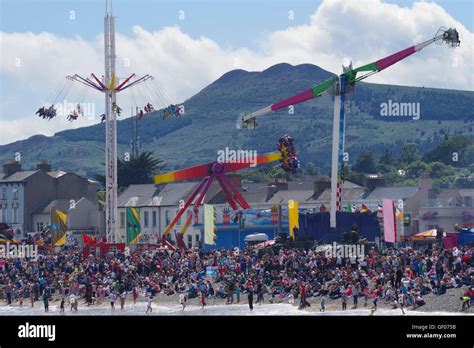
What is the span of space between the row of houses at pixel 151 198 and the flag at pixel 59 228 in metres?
14.7

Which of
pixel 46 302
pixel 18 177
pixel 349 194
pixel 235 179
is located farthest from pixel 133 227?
pixel 18 177

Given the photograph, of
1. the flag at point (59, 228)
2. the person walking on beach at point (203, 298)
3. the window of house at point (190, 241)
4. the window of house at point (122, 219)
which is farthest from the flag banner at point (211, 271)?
the window of house at point (122, 219)

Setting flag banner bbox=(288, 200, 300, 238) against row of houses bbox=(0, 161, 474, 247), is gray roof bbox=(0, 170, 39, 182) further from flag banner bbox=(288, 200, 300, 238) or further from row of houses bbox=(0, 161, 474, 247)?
flag banner bbox=(288, 200, 300, 238)

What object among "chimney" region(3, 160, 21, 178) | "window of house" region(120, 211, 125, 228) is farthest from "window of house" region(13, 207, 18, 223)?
"window of house" region(120, 211, 125, 228)

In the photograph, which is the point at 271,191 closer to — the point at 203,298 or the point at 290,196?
the point at 290,196

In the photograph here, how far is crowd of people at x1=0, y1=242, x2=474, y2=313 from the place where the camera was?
50531 millimetres

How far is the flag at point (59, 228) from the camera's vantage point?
88750 mm

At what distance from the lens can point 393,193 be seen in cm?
11275

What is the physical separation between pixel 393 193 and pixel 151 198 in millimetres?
23920

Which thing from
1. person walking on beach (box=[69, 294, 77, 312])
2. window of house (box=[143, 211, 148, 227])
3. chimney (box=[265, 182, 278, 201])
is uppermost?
chimney (box=[265, 182, 278, 201])

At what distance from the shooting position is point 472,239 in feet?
204
